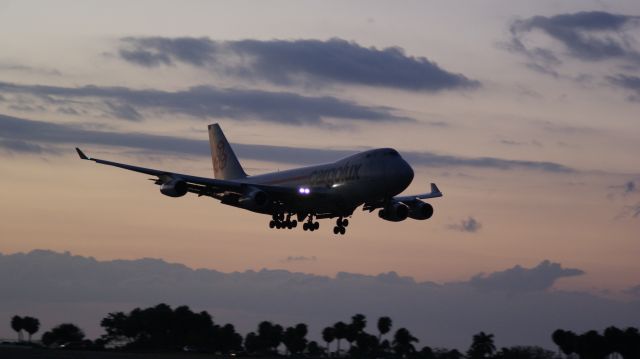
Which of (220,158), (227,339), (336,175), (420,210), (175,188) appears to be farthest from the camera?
(227,339)

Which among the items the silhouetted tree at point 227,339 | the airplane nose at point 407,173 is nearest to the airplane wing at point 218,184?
the airplane nose at point 407,173

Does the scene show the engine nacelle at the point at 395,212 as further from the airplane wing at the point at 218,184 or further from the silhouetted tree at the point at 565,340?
the silhouetted tree at the point at 565,340

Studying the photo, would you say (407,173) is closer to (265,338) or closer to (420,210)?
(420,210)

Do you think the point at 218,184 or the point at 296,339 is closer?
the point at 218,184

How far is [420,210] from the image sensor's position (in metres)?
96.2

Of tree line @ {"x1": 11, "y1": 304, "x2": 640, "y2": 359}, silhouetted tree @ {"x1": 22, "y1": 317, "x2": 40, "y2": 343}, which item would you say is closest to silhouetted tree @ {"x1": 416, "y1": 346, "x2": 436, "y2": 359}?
tree line @ {"x1": 11, "y1": 304, "x2": 640, "y2": 359}

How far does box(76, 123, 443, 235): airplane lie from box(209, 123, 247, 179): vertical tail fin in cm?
975

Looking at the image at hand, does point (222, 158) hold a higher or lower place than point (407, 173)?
higher

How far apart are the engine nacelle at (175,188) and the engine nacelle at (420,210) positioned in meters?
21.4

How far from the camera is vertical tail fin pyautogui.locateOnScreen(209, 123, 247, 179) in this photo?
365 ft

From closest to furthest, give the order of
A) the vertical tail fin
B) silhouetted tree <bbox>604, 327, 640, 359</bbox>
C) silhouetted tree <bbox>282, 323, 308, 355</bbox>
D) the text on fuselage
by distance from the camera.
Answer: the text on fuselage, the vertical tail fin, silhouetted tree <bbox>604, 327, 640, 359</bbox>, silhouetted tree <bbox>282, 323, 308, 355</bbox>

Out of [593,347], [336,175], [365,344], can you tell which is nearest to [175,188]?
[336,175]

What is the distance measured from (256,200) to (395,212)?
12.4m

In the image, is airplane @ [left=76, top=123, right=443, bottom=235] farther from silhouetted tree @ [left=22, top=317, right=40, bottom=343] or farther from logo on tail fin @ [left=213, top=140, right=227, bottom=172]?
silhouetted tree @ [left=22, top=317, right=40, bottom=343]
